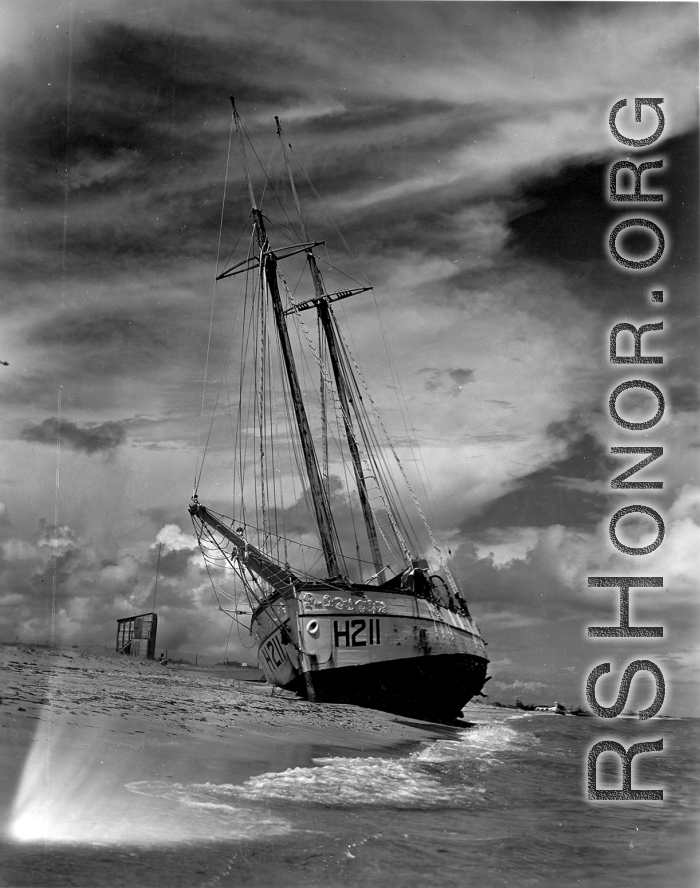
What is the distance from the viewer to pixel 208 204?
55.3 feet

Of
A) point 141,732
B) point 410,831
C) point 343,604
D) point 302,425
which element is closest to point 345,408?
point 302,425

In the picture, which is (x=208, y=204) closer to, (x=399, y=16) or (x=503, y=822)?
(x=399, y=16)

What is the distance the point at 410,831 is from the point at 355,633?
11.3m

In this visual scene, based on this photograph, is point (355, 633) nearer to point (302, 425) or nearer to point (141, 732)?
point (302, 425)

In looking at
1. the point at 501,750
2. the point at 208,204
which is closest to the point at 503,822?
the point at 501,750

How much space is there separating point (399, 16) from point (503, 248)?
483 centimetres

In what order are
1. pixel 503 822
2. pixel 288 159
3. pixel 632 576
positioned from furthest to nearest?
pixel 288 159 < pixel 632 576 < pixel 503 822

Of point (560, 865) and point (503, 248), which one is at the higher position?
point (503, 248)

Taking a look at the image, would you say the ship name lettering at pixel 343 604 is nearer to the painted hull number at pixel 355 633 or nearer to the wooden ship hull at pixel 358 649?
the wooden ship hull at pixel 358 649

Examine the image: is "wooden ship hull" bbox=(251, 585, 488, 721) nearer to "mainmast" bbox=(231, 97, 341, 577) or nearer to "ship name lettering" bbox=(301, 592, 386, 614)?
"ship name lettering" bbox=(301, 592, 386, 614)

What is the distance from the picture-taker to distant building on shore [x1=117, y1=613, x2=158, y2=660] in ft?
68.3

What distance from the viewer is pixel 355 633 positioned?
68.0 ft

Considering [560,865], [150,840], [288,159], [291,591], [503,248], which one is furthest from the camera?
[291,591]

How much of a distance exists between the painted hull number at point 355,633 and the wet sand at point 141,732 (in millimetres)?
2076
